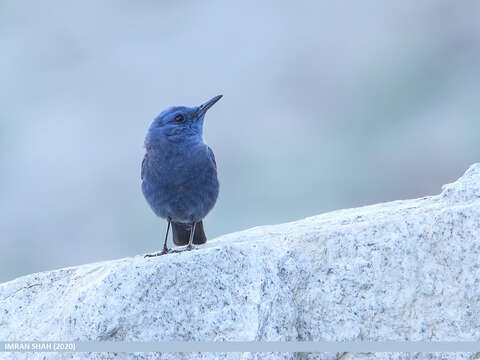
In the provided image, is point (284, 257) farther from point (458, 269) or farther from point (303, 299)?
point (458, 269)

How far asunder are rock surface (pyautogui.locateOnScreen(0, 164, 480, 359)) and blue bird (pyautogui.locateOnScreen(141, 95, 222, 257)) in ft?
3.40

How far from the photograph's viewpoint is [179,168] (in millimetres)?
5586

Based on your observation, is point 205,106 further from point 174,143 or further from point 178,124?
point 174,143

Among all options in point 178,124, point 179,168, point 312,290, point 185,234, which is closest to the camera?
point 312,290

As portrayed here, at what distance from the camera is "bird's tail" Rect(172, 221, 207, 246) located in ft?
20.8

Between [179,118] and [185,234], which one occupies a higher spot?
[179,118]

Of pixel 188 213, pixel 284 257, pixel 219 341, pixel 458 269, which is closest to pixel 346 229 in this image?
pixel 284 257

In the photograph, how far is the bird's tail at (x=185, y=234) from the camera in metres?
6.35

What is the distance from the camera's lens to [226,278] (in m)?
4.45

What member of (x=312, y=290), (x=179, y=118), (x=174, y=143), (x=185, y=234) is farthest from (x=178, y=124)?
(x=312, y=290)

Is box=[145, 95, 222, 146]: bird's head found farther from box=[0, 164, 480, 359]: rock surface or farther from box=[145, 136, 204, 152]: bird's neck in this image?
box=[0, 164, 480, 359]: rock surface

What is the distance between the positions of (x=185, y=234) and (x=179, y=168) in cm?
102

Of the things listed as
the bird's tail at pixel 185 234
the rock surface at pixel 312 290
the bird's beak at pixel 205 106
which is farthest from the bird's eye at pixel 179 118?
the rock surface at pixel 312 290

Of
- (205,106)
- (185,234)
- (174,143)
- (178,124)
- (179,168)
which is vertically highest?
(205,106)
